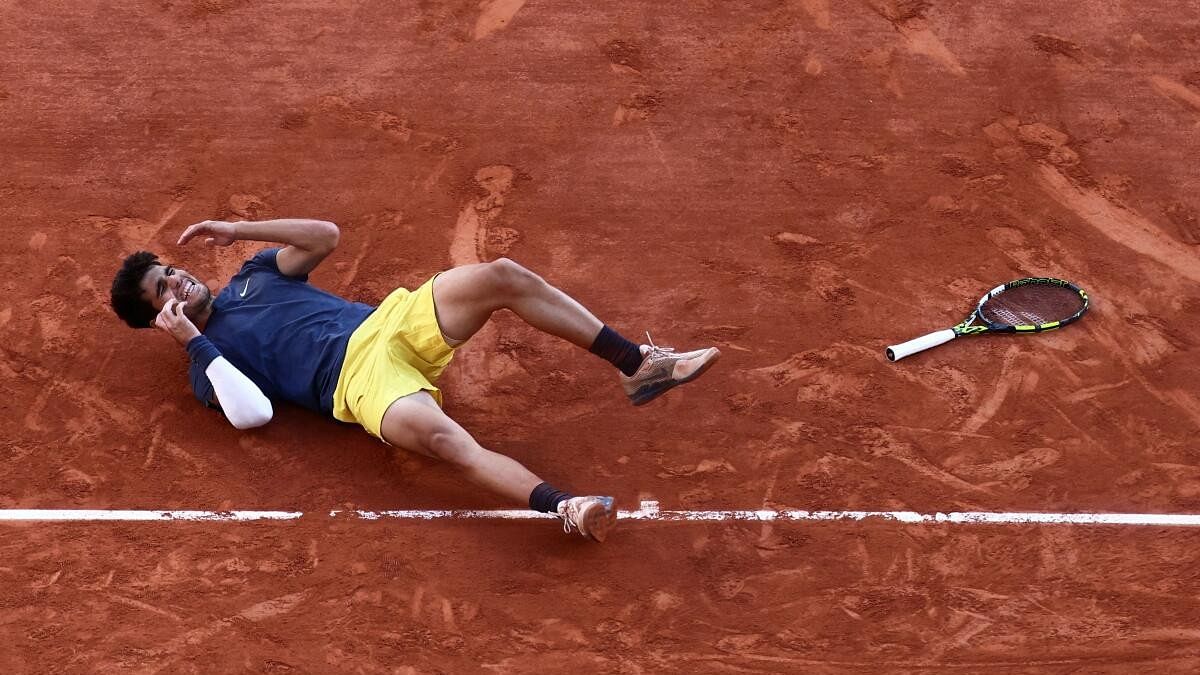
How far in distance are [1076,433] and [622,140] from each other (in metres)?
3.45

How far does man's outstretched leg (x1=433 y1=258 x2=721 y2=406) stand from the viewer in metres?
6.52

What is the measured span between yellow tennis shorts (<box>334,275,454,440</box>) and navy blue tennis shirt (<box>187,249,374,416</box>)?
92mm

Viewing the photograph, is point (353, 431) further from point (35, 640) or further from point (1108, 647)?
point (1108, 647)

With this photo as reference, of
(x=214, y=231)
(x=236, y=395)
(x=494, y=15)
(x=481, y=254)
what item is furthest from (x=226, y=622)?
(x=494, y=15)

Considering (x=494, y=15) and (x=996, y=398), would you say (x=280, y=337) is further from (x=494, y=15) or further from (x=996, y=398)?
(x=996, y=398)

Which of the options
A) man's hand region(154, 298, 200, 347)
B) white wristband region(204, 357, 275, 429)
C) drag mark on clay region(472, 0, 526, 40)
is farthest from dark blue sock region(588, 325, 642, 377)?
drag mark on clay region(472, 0, 526, 40)

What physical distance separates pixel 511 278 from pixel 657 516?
1.39m

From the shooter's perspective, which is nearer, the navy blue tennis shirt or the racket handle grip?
the navy blue tennis shirt

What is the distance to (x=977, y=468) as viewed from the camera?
6.61 meters

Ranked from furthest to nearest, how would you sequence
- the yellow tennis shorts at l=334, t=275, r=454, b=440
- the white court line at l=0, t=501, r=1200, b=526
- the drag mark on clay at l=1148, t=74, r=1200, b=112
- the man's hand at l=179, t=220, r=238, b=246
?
the drag mark on clay at l=1148, t=74, r=1200, b=112 < the man's hand at l=179, t=220, r=238, b=246 < the yellow tennis shorts at l=334, t=275, r=454, b=440 < the white court line at l=0, t=501, r=1200, b=526

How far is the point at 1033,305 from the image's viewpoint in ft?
24.5

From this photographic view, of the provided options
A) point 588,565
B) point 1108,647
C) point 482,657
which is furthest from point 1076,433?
point 482,657

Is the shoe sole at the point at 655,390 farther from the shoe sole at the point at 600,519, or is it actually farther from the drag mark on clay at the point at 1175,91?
the drag mark on clay at the point at 1175,91

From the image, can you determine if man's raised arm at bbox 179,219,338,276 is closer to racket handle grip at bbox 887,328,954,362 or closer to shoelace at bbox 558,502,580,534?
shoelace at bbox 558,502,580,534
